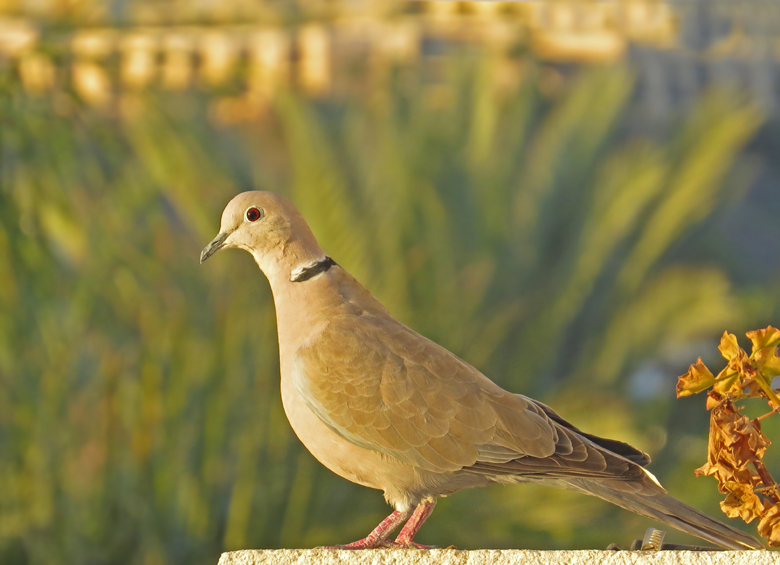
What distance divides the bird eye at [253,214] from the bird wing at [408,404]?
287 mm

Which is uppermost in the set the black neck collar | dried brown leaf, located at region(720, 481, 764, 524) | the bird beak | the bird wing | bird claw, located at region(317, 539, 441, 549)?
the bird beak

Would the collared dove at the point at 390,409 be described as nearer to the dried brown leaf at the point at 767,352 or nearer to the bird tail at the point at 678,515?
the bird tail at the point at 678,515

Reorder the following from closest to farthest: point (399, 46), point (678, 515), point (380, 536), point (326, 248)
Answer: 1. point (678, 515)
2. point (380, 536)
3. point (326, 248)
4. point (399, 46)

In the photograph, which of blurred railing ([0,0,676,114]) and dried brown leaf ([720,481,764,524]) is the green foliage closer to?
blurred railing ([0,0,676,114])

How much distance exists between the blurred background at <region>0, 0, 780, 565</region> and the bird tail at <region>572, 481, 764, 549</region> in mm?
3104

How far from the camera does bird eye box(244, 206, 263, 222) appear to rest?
2064 mm

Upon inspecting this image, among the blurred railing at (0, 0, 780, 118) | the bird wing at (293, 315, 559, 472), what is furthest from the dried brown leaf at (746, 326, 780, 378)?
the blurred railing at (0, 0, 780, 118)

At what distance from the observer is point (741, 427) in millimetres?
1657

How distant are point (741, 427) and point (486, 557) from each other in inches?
21.3

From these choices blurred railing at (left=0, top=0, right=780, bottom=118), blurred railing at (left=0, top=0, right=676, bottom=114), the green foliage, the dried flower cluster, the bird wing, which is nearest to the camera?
the dried flower cluster

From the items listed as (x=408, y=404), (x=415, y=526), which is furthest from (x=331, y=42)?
Result: (x=415, y=526)

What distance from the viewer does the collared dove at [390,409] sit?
2.00 meters

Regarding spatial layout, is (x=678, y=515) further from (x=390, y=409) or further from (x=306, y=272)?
(x=306, y=272)

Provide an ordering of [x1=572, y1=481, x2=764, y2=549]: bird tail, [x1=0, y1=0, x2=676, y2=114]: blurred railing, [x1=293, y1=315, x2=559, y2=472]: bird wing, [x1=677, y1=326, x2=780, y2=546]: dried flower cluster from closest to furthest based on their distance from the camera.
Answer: [x1=677, y1=326, x2=780, y2=546]: dried flower cluster
[x1=572, y1=481, x2=764, y2=549]: bird tail
[x1=293, y1=315, x2=559, y2=472]: bird wing
[x1=0, y1=0, x2=676, y2=114]: blurred railing
